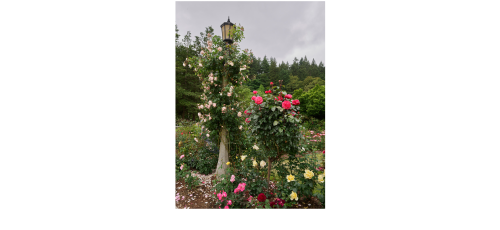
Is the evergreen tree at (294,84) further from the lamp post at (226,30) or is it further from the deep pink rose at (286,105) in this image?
the deep pink rose at (286,105)

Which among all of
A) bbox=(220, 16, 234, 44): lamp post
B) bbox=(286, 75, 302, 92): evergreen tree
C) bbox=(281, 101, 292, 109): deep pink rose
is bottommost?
bbox=(281, 101, 292, 109): deep pink rose

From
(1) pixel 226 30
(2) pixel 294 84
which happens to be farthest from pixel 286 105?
(2) pixel 294 84

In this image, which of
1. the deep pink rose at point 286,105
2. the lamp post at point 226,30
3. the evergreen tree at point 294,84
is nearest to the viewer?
the deep pink rose at point 286,105

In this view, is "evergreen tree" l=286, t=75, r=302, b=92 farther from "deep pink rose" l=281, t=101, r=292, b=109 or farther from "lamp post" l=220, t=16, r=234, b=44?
"deep pink rose" l=281, t=101, r=292, b=109

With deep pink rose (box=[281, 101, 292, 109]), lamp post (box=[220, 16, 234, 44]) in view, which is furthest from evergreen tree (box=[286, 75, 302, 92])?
deep pink rose (box=[281, 101, 292, 109])

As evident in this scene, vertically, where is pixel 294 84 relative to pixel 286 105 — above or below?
above

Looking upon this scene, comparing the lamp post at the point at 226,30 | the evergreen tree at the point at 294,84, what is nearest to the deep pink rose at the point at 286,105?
the lamp post at the point at 226,30

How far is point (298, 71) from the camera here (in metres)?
16.0

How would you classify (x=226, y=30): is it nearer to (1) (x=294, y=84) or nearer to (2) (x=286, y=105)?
(2) (x=286, y=105)

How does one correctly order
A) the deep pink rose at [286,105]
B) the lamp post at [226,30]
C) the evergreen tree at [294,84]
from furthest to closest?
the evergreen tree at [294,84], the lamp post at [226,30], the deep pink rose at [286,105]
